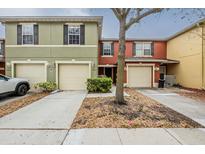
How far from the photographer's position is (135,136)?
15.0ft

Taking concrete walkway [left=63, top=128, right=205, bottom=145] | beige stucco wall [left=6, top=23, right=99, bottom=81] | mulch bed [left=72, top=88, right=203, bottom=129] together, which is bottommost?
concrete walkway [left=63, top=128, right=205, bottom=145]

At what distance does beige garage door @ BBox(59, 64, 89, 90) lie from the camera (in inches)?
554

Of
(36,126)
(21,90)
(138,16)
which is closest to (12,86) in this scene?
(21,90)

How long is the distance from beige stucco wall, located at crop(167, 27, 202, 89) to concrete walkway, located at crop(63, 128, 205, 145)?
1187 cm

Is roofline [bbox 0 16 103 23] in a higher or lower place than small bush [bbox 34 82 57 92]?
higher

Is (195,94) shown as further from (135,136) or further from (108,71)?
(108,71)

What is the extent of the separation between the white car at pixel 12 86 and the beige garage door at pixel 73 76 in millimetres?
2955

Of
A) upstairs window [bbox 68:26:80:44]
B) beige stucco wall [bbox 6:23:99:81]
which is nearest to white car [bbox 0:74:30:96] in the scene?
beige stucco wall [bbox 6:23:99:81]

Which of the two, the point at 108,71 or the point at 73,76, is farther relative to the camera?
Answer: the point at 108,71

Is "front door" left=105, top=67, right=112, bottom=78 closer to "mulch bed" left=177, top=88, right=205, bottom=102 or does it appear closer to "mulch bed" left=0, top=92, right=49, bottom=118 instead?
"mulch bed" left=177, top=88, right=205, bottom=102

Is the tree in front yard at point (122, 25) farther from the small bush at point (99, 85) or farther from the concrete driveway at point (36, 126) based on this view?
the small bush at point (99, 85)

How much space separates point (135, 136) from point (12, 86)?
908 cm
